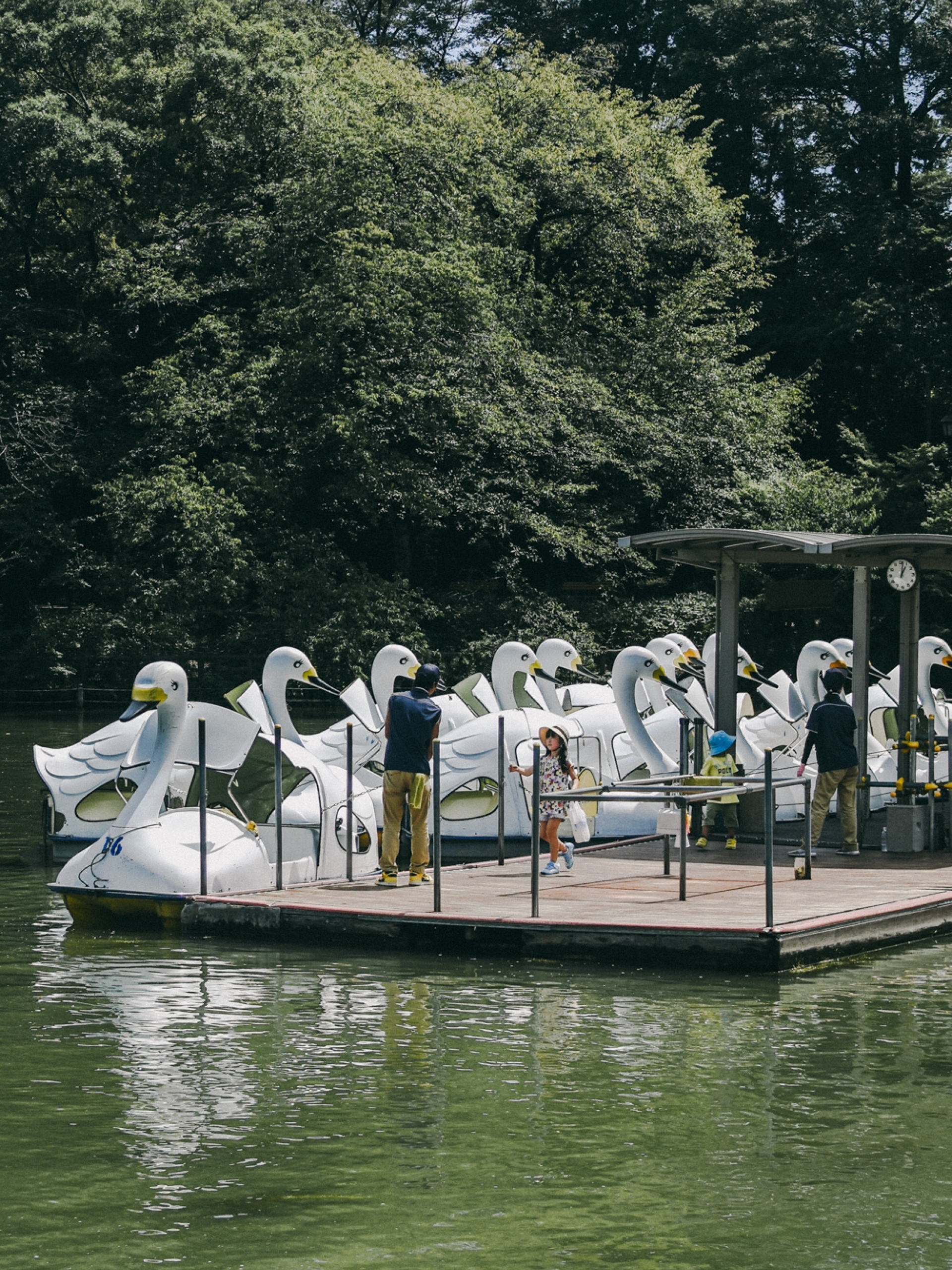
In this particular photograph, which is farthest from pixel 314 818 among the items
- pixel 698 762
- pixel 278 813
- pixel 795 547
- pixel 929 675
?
pixel 929 675

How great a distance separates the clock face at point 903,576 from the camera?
16953mm

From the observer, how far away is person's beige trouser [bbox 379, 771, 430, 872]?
14625 millimetres

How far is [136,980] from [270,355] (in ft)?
98.5

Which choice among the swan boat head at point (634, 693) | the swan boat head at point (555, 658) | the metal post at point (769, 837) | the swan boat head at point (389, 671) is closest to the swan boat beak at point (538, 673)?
the swan boat head at point (555, 658)

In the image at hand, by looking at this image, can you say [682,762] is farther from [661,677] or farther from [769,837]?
[769,837]

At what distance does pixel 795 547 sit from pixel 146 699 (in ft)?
18.9

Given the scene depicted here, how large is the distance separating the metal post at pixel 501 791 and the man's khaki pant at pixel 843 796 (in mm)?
2697

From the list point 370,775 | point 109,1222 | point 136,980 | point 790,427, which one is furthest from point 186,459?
point 109,1222

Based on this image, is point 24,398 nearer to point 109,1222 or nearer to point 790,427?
point 790,427

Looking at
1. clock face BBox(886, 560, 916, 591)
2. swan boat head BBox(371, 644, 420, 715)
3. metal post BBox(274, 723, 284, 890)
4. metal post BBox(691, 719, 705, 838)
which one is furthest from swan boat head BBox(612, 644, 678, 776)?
metal post BBox(274, 723, 284, 890)

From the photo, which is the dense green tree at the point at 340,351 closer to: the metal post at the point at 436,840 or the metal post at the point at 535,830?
the metal post at the point at 436,840

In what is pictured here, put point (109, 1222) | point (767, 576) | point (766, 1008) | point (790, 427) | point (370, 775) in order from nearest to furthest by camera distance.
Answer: point (109, 1222) → point (766, 1008) → point (370, 775) → point (767, 576) → point (790, 427)

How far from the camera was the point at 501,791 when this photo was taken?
16594 mm

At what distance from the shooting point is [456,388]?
40.2m
